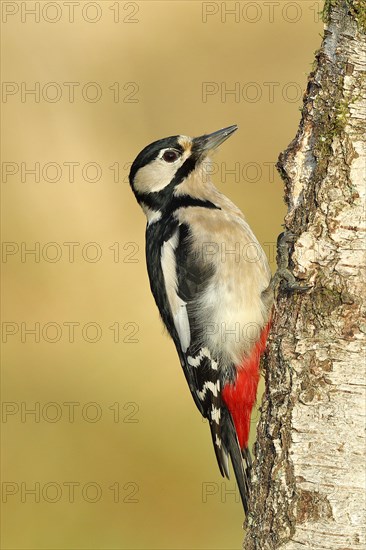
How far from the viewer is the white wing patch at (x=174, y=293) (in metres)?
3.79

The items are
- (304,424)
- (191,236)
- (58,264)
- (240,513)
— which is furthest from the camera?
(58,264)

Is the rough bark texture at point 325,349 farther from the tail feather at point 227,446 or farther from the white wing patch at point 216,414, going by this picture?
the white wing patch at point 216,414

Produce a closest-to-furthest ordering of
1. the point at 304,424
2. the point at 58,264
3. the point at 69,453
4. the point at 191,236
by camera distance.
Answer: the point at 304,424 < the point at 191,236 < the point at 69,453 < the point at 58,264

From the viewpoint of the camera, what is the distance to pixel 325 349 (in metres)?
→ 2.55

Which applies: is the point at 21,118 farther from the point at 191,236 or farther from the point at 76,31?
the point at 191,236

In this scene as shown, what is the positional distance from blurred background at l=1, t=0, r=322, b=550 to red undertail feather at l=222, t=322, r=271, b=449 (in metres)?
2.85

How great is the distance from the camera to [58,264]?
684cm

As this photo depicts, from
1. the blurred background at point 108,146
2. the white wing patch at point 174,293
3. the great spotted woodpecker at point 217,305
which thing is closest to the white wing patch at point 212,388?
the great spotted woodpecker at point 217,305

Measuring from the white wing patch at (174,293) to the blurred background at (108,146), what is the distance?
9.12 feet

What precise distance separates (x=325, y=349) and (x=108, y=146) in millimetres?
4657

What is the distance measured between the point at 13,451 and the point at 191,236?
321 centimetres

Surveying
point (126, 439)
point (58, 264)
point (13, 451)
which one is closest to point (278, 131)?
point (58, 264)

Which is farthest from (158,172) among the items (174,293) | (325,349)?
(325,349)

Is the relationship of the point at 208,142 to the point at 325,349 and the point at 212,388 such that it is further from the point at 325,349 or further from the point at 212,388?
the point at 325,349
